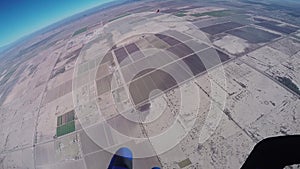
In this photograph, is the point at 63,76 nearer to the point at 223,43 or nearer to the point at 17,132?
the point at 17,132

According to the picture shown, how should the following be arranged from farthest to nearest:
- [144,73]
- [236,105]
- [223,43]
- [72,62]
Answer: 1. [72,62]
2. [223,43]
3. [144,73]
4. [236,105]

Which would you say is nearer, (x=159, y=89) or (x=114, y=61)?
(x=159, y=89)

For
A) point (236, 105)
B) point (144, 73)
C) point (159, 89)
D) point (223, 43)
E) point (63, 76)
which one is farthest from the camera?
point (63, 76)

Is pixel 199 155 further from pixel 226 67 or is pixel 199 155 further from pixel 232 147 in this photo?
pixel 226 67

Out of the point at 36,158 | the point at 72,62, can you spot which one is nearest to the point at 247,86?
the point at 36,158

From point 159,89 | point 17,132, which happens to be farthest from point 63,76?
point 159,89

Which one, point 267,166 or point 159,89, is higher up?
point 267,166

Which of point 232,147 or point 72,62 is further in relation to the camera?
point 72,62

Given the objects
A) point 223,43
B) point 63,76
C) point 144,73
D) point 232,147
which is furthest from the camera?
point 63,76

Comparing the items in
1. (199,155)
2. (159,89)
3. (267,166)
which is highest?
(267,166)
